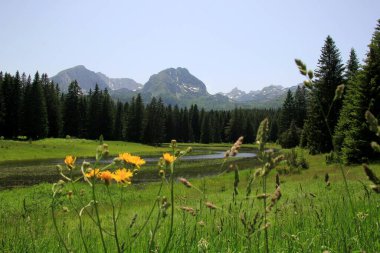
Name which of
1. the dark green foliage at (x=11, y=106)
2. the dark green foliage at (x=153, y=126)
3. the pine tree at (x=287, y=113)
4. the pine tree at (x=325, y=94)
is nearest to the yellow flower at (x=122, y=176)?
the pine tree at (x=325, y=94)

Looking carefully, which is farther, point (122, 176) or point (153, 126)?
point (153, 126)

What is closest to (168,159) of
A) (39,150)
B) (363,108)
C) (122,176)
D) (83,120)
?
(122,176)

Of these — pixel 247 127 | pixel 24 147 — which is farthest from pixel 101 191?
pixel 247 127

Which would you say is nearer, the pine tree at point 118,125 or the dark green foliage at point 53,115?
the dark green foliage at point 53,115

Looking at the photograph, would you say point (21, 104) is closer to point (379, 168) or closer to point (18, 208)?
point (18, 208)

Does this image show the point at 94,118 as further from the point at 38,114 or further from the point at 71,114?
the point at 38,114

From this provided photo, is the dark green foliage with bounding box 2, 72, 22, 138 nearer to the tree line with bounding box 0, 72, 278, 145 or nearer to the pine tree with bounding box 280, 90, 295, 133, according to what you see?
the tree line with bounding box 0, 72, 278, 145

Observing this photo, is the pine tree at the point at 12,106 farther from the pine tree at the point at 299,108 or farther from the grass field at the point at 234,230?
the grass field at the point at 234,230

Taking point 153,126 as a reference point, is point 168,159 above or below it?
below

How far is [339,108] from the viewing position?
47.6 metres

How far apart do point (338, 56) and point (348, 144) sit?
23.3m

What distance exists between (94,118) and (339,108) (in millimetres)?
64225

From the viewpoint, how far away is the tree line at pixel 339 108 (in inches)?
1130

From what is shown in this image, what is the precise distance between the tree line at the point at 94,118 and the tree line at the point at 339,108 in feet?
90.2
